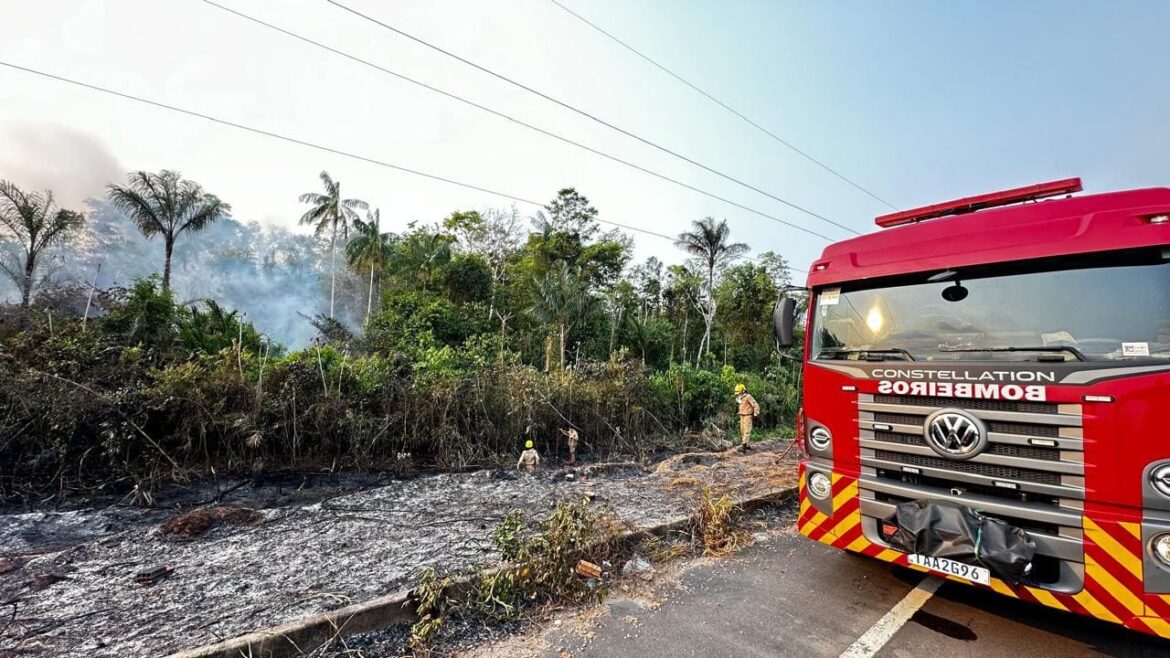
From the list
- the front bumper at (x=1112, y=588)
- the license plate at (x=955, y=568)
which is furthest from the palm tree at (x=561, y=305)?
the front bumper at (x=1112, y=588)

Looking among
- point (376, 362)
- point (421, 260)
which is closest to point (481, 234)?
point (421, 260)

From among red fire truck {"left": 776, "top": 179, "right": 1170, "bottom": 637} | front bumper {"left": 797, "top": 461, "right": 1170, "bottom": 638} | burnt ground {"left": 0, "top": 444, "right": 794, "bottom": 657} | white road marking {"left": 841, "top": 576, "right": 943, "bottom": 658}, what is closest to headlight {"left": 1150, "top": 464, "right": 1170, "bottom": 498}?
red fire truck {"left": 776, "top": 179, "right": 1170, "bottom": 637}

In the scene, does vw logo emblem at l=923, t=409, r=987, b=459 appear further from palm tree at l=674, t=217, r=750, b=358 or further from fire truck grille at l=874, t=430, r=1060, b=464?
palm tree at l=674, t=217, r=750, b=358

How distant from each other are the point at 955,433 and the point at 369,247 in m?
29.1

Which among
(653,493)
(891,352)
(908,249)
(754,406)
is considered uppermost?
(908,249)

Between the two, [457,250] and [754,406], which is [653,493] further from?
[457,250]

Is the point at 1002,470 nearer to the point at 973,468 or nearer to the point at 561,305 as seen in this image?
the point at 973,468

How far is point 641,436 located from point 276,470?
6.19 m

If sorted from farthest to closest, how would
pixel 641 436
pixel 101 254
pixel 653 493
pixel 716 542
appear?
1. pixel 101 254
2. pixel 641 436
3. pixel 653 493
4. pixel 716 542

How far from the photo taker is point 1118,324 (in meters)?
2.44

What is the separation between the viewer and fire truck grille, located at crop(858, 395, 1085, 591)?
2385mm

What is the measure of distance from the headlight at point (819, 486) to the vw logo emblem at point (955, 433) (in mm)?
733

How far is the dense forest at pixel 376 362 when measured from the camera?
18.6 ft

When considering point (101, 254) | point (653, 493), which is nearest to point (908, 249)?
point (653, 493)
